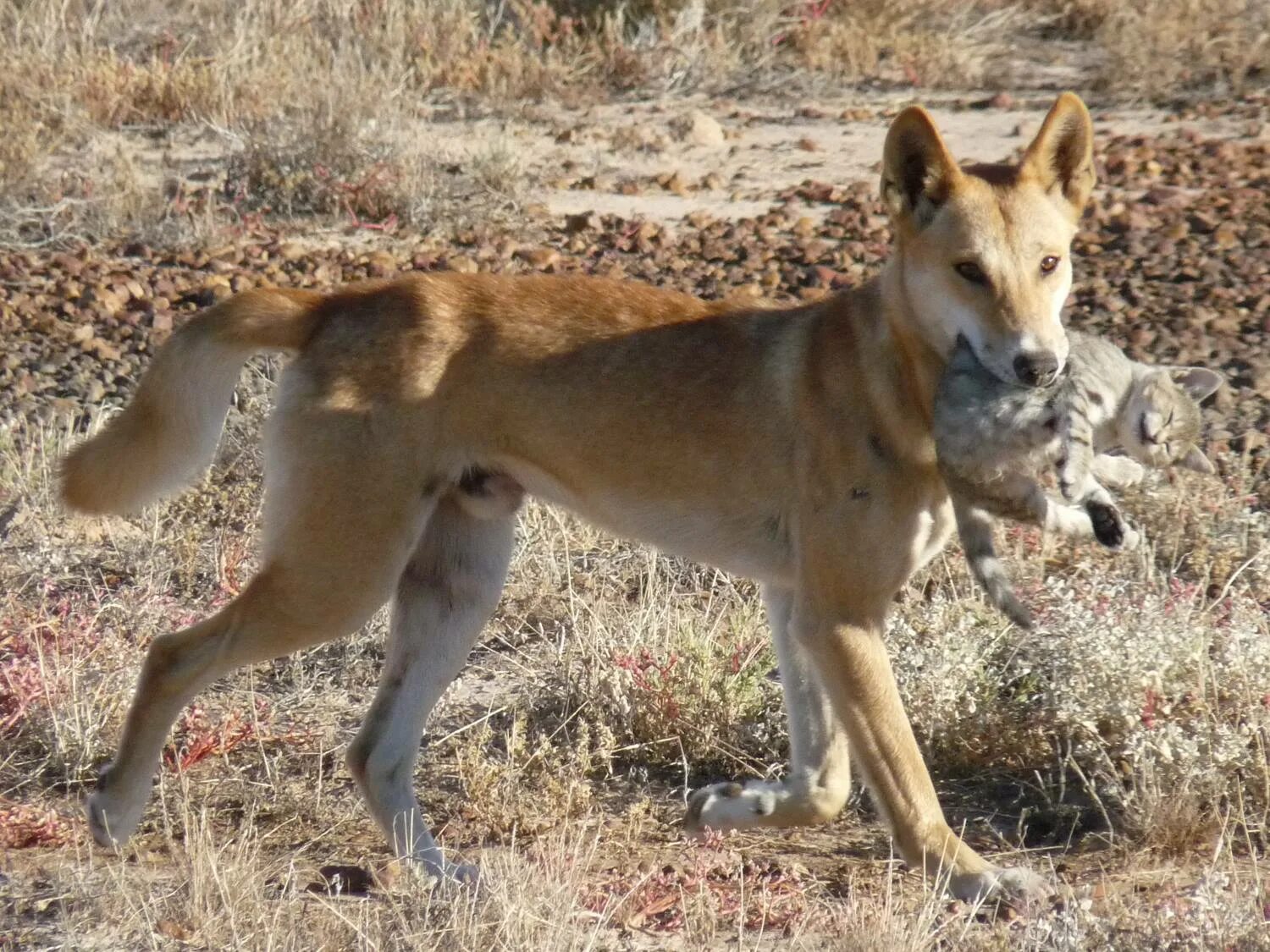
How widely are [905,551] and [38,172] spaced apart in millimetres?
6433

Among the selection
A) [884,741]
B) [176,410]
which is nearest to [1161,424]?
[884,741]

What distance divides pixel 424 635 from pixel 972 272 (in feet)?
5.64

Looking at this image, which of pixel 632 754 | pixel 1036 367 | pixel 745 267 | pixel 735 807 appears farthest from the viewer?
pixel 745 267

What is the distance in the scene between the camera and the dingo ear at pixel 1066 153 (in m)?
4.36

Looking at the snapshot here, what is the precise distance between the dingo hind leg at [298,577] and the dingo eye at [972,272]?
136 centimetres

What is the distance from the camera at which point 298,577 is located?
4465mm

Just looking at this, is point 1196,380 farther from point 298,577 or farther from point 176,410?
point 176,410

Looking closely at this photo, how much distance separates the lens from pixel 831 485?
14.1ft

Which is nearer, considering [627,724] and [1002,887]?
[1002,887]

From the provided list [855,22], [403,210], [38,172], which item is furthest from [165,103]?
[855,22]

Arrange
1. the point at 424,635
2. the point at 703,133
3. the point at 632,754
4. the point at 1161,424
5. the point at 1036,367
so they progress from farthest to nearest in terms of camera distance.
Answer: the point at 703,133
the point at 632,754
the point at 424,635
the point at 1161,424
the point at 1036,367

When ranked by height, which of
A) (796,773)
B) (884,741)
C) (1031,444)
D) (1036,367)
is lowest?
(796,773)

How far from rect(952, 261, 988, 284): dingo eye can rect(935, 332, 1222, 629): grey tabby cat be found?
141 mm

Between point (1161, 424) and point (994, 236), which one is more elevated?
point (994, 236)
